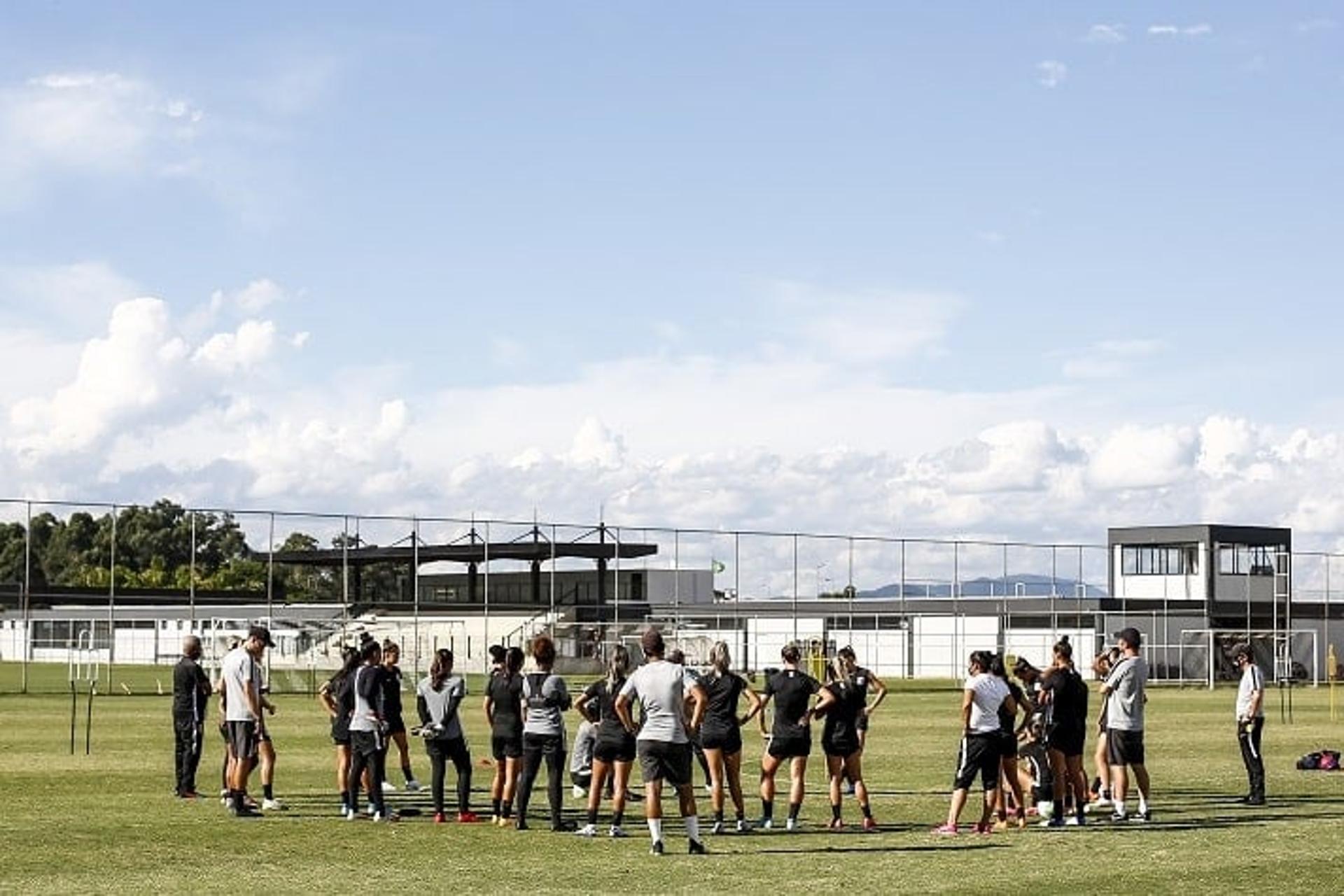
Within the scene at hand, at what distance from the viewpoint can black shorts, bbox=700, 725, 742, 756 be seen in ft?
67.7

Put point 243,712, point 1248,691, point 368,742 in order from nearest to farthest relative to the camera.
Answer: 1. point 368,742
2. point 243,712
3. point 1248,691

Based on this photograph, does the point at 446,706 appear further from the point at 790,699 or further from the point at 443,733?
the point at 790,699

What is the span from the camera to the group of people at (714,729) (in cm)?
2023

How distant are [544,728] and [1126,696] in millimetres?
6041

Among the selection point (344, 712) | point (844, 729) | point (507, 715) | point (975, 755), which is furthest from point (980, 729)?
point (344, 712)

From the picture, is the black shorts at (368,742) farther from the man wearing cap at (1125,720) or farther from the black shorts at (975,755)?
the man wearing cap at (1125,720)

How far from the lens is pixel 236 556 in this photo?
76188 millimetres

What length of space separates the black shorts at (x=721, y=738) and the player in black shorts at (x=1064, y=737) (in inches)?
127

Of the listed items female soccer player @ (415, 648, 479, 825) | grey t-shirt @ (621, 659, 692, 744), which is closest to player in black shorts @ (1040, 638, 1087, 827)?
grey t-shirt @ (621, 659, 692, 744)

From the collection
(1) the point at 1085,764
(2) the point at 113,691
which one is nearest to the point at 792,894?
(1) the point at 1085,764

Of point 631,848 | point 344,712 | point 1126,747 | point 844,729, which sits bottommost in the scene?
point 631,848

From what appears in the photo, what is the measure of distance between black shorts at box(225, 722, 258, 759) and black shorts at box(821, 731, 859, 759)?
19.5ft

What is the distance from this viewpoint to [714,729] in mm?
20641

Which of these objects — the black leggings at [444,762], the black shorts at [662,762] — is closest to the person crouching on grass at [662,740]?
the black shorts at [662,762]
